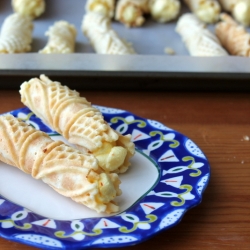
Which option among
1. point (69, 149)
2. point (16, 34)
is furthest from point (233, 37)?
point (69, 149)

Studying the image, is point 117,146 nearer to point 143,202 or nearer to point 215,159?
point 143,202

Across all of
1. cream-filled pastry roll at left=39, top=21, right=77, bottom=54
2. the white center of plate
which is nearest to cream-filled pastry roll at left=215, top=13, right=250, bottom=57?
cream-filled pastry roll at left=39, top=21, right=77, bottom=54

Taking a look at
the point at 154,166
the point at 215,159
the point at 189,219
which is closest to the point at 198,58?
the point at 215,159

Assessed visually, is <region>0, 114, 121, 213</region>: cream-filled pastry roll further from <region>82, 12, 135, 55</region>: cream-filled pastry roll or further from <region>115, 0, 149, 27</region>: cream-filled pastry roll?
<region>115, 0, 149, 27</region>: cream-filled pastry roll

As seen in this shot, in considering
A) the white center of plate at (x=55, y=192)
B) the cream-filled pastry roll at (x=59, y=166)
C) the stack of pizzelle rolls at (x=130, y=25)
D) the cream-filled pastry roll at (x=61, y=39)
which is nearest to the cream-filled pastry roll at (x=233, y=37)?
the stack of pizzelle rolls at (x=130, y=25)

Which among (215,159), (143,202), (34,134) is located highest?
(34,134)
